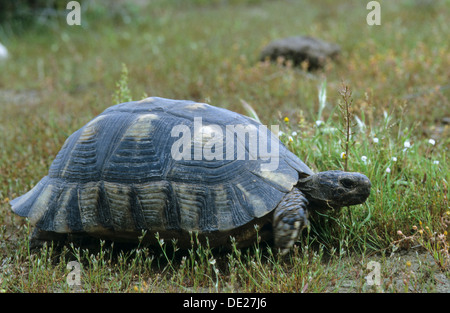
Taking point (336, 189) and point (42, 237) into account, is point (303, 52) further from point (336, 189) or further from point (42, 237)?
point (42, 237)

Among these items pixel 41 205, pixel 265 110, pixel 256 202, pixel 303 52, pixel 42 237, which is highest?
pixel 303 52

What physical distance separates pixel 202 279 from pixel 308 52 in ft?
17.1

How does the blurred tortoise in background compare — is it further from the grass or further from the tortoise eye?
the tortoise eye

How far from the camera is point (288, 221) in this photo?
8.97ft

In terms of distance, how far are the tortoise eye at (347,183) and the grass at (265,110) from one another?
12.0 inches

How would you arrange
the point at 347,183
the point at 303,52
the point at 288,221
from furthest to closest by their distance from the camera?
the point at 303,52
the point at 347,183
the point at 288,221

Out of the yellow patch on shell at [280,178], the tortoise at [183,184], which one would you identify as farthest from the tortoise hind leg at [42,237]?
the yellow patch on shell at [280,178]

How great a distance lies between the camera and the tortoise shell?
2.78 meters

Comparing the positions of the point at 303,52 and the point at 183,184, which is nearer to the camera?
the point at 183,184

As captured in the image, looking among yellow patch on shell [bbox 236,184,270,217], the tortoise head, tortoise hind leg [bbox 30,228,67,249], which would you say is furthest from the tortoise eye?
tortoise hind leg [bbox 30,228,67,249]

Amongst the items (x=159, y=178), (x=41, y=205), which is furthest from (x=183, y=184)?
(x=41, y=205)

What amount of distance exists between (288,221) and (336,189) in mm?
382

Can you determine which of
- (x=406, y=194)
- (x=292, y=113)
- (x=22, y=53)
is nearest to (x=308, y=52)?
(x=292, y=113)

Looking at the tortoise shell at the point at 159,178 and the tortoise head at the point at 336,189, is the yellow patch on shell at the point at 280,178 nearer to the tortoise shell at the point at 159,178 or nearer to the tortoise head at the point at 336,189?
the tortoise shell at the point at 159,178
